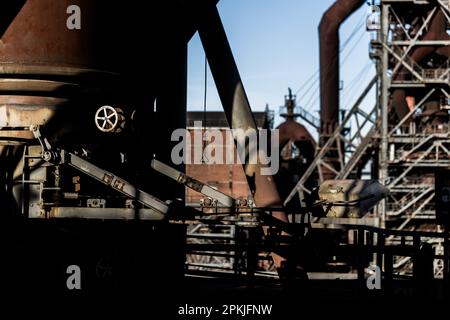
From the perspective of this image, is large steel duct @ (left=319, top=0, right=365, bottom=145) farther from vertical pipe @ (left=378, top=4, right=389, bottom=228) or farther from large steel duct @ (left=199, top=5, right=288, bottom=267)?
large steel duct @ (left=199, top=5, right=288, bottom=267)

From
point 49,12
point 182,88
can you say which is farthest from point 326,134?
point 49,12

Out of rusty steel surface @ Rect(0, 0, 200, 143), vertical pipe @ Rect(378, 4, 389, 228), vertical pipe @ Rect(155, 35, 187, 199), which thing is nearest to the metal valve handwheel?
rusty steel surface @ Rect(0, 0, 200, 143)

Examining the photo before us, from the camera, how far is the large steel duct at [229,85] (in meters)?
12.5

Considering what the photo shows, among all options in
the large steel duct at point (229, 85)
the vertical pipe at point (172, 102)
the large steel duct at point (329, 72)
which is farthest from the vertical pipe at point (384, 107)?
the large steel duct at point (229, 85)

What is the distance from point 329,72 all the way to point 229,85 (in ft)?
101

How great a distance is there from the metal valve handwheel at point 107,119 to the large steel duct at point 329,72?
32.5 metres

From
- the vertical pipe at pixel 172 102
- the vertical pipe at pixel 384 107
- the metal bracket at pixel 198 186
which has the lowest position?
the metal bracket at pixel 198 186

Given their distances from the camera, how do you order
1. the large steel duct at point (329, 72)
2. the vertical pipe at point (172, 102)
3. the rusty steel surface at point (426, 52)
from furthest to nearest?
the large steel duct at point (329, 72) → the rusty steel surface at point (426, 52) → the vertical pipe at point (172, 102)

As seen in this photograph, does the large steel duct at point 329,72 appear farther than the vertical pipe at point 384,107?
Yes

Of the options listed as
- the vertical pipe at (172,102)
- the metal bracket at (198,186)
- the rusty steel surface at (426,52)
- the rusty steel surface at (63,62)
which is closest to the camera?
the rusty steel surface at (63,62)

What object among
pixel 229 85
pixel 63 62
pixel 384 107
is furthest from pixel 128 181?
pixel 384 107

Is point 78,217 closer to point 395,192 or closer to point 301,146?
point 395,192

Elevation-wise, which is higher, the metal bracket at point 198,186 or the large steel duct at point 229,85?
the large steel duct at point 229,85

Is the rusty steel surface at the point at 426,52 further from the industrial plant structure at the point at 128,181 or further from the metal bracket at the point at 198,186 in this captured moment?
the metal bracket at the point at 198,186
